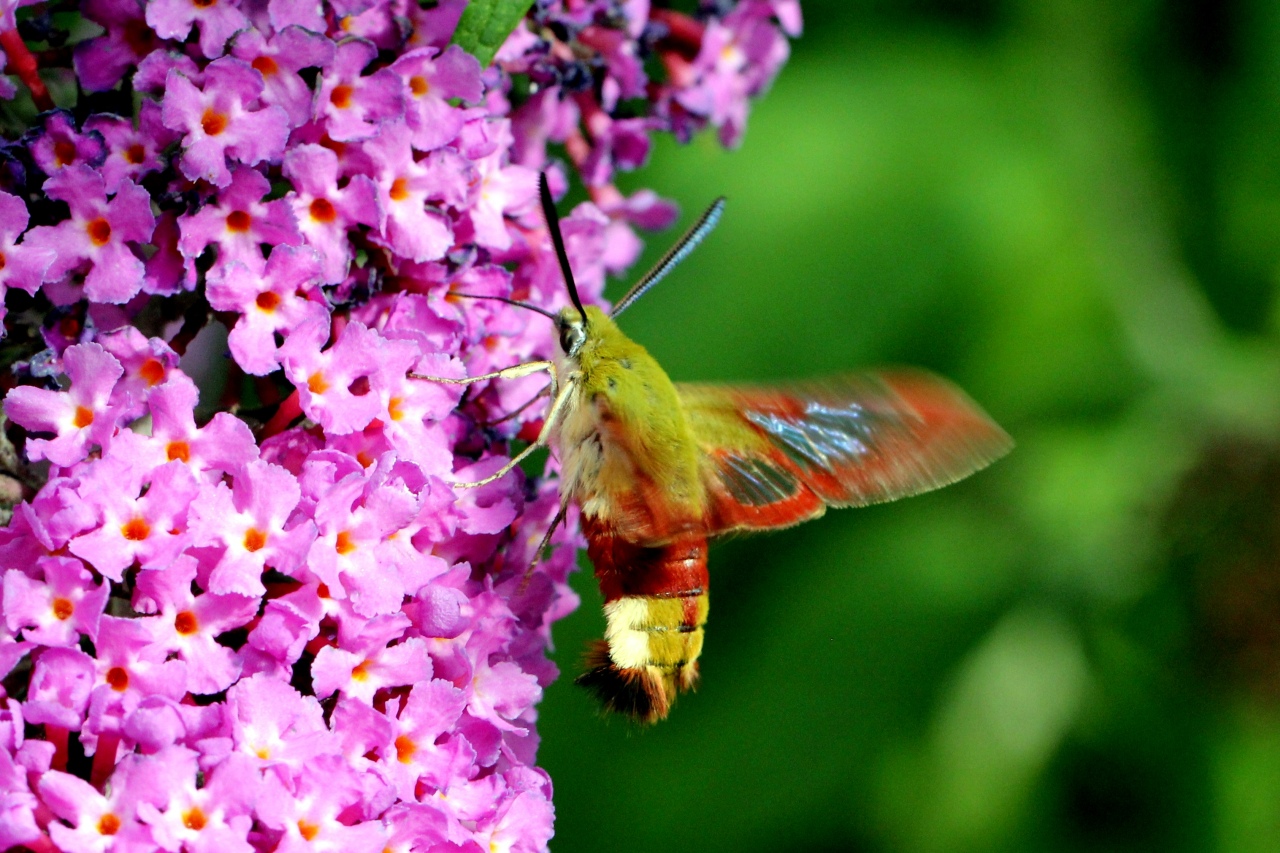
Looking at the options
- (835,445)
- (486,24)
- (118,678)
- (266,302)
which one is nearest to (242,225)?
(266,302)

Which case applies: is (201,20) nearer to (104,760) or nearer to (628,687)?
(104,760)

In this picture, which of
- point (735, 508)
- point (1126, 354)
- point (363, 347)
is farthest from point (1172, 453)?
point (363, 347)

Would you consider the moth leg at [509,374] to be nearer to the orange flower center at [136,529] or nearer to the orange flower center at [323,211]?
the orange flower center at [323,211]

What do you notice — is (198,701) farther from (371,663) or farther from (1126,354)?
(1126,354)

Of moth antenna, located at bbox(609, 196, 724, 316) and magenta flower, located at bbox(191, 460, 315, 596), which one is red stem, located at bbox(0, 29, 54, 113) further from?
moth antenna, located at bbox(609, 196, 724, 316)

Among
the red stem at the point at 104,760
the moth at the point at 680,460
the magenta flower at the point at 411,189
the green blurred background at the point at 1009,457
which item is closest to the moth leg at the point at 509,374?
the moth at the point at 680,460

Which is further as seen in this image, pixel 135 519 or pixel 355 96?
pixel 355 96

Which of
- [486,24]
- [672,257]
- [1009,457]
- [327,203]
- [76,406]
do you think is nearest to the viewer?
[76,406]
